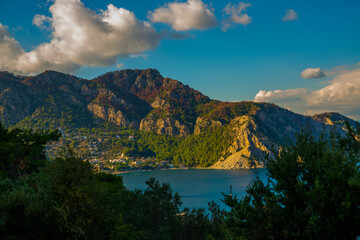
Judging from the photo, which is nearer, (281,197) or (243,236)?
(243,236)

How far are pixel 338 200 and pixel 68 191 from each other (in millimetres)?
15756

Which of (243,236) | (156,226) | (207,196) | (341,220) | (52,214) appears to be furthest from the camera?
(207,196)

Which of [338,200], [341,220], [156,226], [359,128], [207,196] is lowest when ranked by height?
[207,196]

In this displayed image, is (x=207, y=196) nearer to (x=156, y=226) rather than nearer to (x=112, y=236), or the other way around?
(x=156, y=226)

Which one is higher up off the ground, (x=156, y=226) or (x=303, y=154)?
(x=303, y=154)

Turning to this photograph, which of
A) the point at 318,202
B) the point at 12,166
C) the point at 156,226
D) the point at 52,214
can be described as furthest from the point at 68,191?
the point at 12,166

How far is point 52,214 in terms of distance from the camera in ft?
55.1

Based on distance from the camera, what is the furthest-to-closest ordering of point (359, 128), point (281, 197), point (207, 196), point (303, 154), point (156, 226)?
point (207, 196) → point (156, 226) → point (359, 128) → point (303, 154) → point (281, 197)

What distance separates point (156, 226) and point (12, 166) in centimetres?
2213

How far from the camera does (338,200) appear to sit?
38.5 ft

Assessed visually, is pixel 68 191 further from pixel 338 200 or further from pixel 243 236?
pixel 338 200

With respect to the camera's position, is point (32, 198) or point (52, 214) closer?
point (52, 214)

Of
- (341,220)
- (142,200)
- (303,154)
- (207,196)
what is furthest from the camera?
(207,196)

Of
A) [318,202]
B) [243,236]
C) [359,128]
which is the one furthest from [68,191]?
[359,128]
